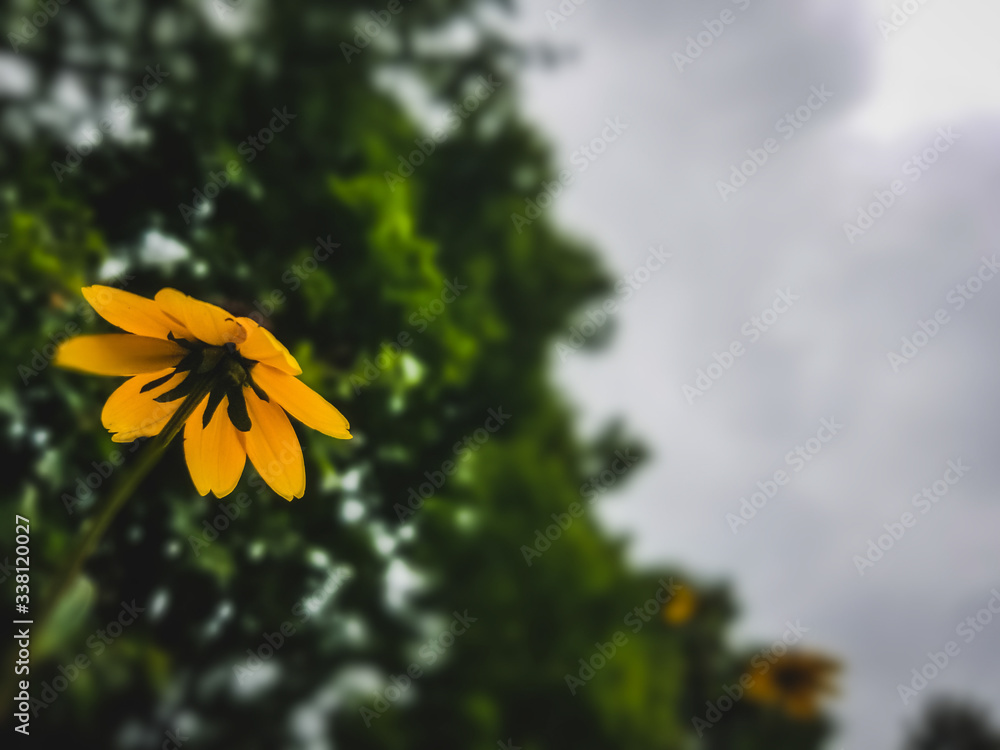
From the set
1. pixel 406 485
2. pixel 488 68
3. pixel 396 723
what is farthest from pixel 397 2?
pixel 396 723

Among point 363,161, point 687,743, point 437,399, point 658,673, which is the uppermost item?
point 363,161

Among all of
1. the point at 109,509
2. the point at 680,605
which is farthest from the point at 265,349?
the point at 680,605

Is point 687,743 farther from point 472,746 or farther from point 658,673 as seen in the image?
point 472,746

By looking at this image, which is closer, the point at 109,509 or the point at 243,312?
the point at 109,509

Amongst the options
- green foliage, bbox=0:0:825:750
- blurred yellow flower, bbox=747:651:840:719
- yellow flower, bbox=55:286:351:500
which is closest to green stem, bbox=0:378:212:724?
yellow flower, bbox=55:286:351:500

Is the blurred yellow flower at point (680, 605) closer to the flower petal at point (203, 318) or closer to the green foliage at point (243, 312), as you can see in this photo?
the green foliage at point (243, 312)

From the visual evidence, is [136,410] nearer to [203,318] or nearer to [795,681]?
[203,318]

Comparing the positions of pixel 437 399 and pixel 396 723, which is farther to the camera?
pixel 396 723
